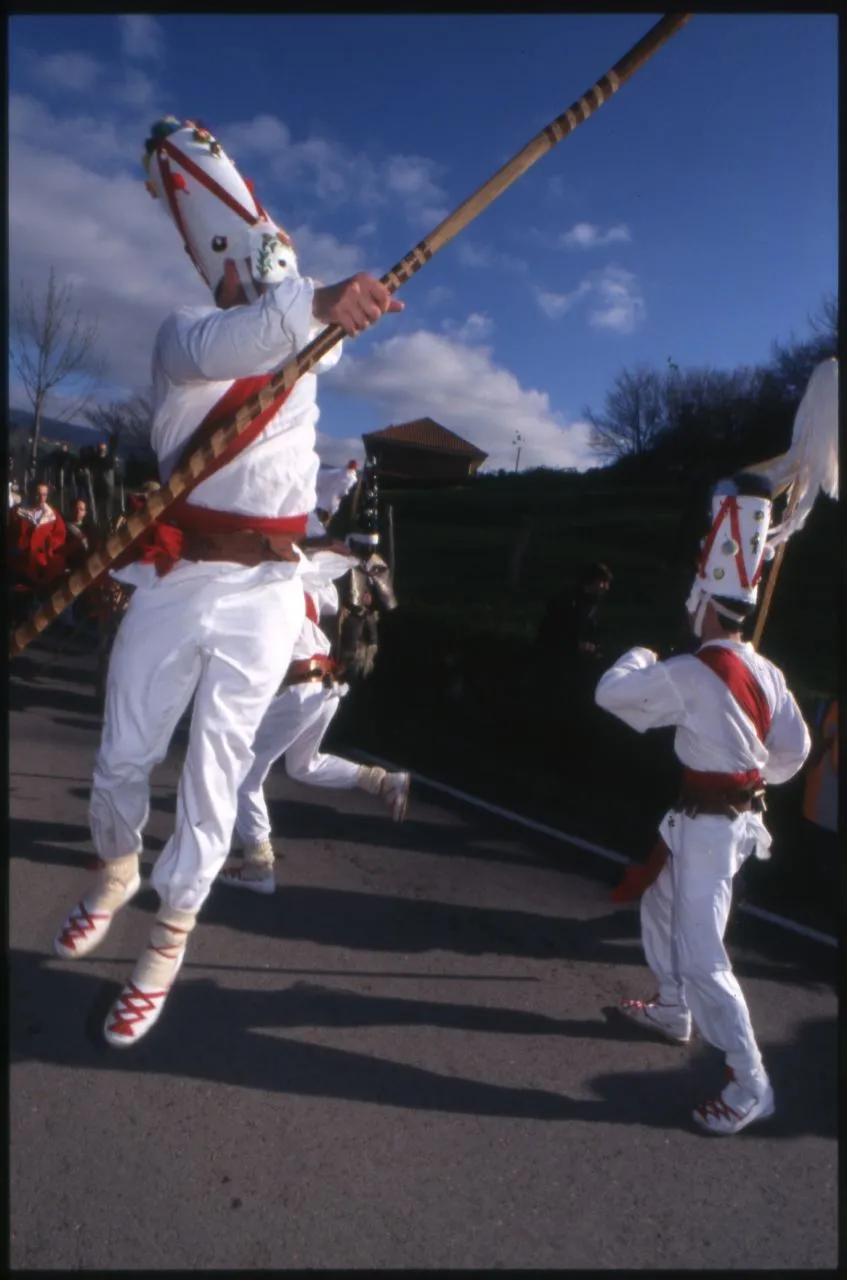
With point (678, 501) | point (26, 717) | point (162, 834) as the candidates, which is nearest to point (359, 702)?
point (26, 717)

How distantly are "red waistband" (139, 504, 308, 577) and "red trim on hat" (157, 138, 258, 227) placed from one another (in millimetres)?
571

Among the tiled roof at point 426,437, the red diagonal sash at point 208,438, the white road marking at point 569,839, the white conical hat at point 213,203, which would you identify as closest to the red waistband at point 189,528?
the red diagonal sash at point 208,438

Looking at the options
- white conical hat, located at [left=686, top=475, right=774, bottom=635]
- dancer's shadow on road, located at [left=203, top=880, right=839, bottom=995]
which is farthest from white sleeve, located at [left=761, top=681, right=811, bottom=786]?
dancer's shadow on road, located at [left=203, top=880, right=839, bottom=995]

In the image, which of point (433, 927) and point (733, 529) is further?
point (433, 927)

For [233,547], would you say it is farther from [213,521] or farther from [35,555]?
[35,555]

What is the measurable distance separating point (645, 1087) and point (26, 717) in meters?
4.82

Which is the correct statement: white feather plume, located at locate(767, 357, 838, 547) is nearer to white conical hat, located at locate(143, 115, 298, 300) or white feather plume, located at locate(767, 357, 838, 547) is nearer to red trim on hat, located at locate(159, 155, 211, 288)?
white conical hat, located at locate(143, 115, 298, 300)

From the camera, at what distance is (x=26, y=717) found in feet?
20.4

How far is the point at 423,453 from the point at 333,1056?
24.8 ft

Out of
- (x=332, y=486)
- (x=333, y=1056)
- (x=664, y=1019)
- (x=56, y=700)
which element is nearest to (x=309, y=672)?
(x=332, y=486)

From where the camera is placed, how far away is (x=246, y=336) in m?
1.82

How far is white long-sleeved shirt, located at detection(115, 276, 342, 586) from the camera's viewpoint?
5.95 feet

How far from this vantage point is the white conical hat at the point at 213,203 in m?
1.91

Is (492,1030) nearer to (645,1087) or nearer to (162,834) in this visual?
(645,1087)
